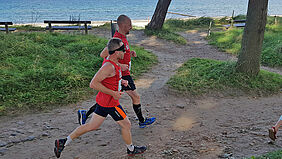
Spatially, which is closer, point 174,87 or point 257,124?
point 257,124

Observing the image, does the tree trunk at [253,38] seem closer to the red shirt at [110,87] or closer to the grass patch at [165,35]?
the red shirt at [110,87]

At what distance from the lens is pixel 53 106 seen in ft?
18.4

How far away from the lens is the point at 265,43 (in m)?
11.8

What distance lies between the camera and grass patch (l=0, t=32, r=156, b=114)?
5.70 metres

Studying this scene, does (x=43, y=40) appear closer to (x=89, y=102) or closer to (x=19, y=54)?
(x=19, y=54)

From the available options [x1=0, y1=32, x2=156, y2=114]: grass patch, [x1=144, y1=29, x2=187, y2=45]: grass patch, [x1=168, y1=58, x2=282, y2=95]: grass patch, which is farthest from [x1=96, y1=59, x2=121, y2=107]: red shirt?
[x1=144, y1=29, x2=187, y2=45]: grass patch

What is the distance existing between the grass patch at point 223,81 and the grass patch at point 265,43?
238 cm

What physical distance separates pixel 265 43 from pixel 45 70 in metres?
9.49

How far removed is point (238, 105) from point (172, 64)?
3.75m

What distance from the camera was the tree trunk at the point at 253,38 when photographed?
270 inches

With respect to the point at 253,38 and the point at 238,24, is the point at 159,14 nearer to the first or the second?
the point at 238,24

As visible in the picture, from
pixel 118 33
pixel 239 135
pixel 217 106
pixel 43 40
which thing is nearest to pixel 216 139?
pixel 239 135

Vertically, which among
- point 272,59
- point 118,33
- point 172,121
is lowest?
point 172,121

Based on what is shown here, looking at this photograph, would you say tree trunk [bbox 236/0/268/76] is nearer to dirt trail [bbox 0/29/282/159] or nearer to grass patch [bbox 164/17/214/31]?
dirt trail [bbox 0/29/282/159]
